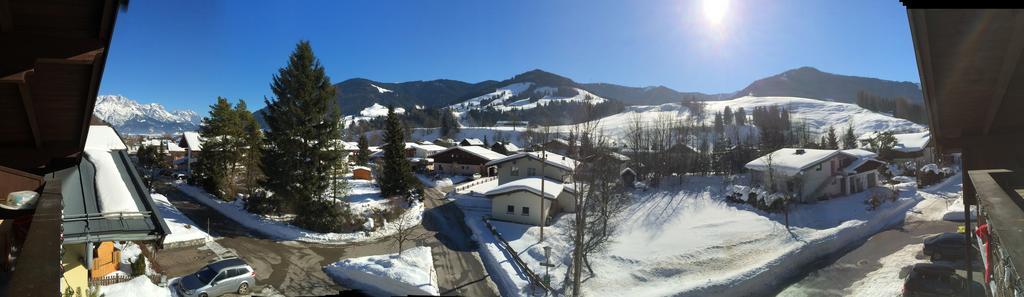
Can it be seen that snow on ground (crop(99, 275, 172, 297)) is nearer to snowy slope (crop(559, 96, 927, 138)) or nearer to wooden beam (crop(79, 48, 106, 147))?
wooden beam (crop(79, 48, 106, 147))

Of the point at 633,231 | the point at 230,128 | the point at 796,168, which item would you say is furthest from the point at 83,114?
the point at 796,168

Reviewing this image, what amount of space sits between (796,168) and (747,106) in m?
129

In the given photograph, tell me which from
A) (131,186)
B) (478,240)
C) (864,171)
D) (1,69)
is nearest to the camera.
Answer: (1,69)

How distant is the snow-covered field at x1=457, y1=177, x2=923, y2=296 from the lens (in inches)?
555

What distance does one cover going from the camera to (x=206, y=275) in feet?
36.0

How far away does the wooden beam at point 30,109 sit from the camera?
337 cm

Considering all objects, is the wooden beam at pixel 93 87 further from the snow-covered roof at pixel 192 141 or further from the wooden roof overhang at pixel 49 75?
the snow-covered roof at pixel 192 141

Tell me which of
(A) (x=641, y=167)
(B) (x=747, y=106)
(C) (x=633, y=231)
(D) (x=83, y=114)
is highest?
(B) (x=747, y=106)

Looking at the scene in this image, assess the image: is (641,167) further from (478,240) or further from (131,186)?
(131,186)

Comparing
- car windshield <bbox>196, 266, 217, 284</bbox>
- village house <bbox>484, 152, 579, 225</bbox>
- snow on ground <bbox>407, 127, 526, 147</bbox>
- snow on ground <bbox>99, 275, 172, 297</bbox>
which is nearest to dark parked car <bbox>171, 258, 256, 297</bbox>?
car windshield <bbox>196, 266, 217, 284</bbox>

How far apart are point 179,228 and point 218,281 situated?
8028 millimetres

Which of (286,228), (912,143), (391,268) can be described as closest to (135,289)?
(391,268)

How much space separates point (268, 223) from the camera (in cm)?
1927

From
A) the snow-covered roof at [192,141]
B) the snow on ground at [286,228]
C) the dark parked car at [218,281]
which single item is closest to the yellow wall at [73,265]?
the dark parked car at [218,281]
